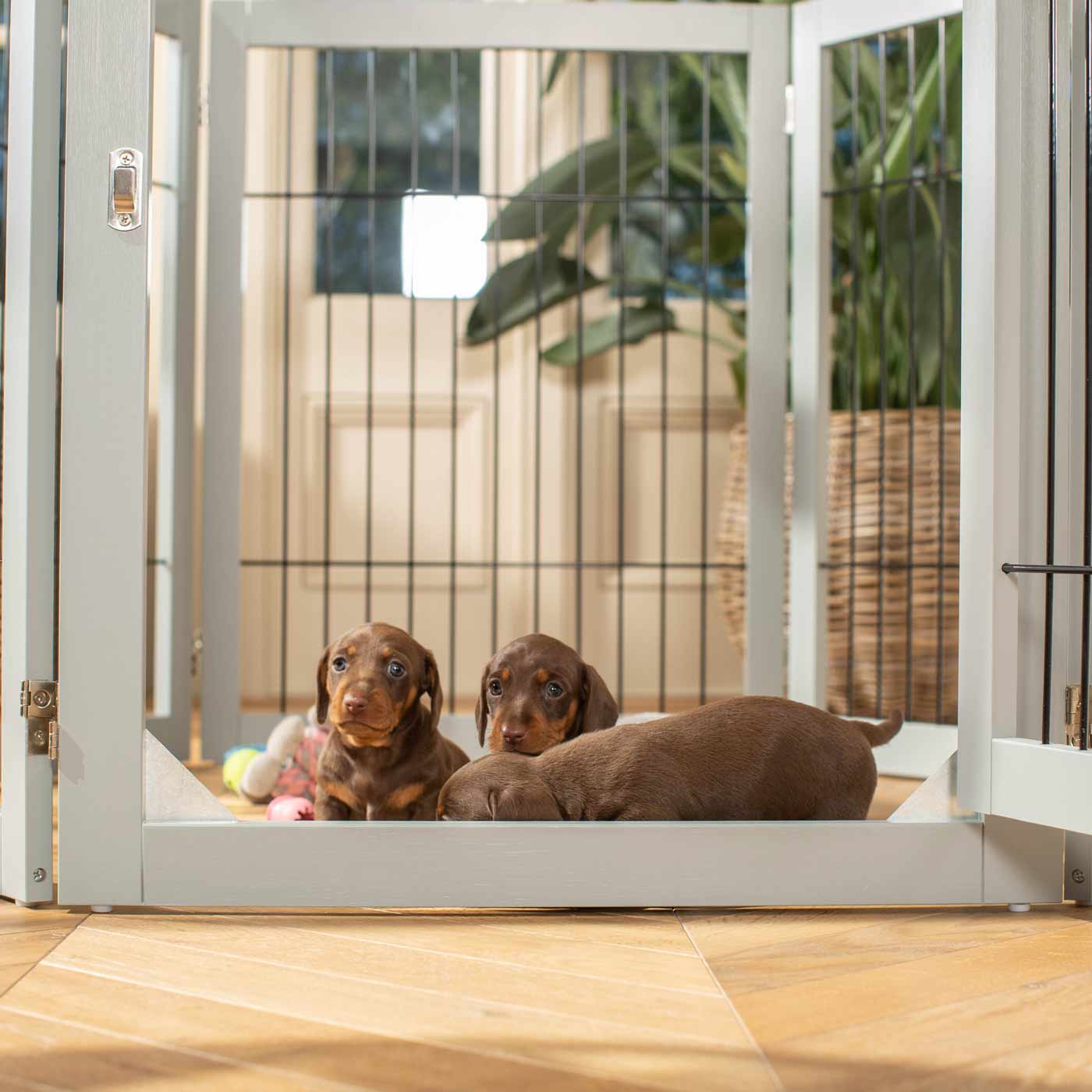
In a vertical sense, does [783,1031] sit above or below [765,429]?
below

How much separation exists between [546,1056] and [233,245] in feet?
6.06

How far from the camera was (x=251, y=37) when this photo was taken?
7.55 feet

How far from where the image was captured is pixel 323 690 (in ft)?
4.69

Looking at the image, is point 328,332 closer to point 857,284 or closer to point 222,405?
point 222,405

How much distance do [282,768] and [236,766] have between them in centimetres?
11

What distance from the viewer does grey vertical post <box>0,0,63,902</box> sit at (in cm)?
118

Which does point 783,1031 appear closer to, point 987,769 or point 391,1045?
point 391,1045

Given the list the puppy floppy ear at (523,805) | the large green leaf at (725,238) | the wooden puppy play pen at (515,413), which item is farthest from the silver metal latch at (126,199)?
the large green leaf at (725,238)

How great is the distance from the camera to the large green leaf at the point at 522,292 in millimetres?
2996

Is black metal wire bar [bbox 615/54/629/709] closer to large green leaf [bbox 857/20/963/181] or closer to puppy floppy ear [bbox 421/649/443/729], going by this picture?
large green leaf [bbox 857/20/963/181]

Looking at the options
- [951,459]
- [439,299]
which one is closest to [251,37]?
[439,299]

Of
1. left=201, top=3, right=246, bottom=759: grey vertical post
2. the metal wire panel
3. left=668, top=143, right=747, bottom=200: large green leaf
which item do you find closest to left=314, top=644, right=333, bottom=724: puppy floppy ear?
left=201, top=3, right=246, bottom=759: grey vertical post

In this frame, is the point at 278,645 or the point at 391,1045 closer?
the point at 391,1045

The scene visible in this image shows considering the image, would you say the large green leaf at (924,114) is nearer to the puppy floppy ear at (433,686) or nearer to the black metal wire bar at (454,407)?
the black metal wire bar at (454,407)
